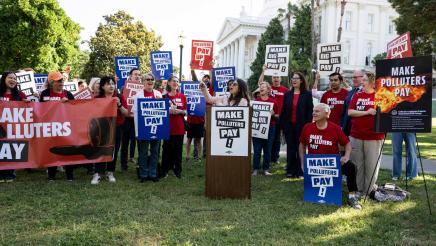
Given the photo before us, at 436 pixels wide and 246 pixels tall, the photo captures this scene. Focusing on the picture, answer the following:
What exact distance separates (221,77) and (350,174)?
6343 mm

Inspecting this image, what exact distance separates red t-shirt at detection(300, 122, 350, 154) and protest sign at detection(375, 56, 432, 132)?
2.20 ft

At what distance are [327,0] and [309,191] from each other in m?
62.4

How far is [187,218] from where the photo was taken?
604 cm

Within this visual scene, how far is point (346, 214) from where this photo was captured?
6.45m

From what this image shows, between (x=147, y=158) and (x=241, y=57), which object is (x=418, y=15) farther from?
(x=241, y=57)

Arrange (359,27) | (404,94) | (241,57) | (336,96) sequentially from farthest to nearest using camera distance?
1. (241,57)
2. (359,27)
3. (336,96)
4. (404,94)

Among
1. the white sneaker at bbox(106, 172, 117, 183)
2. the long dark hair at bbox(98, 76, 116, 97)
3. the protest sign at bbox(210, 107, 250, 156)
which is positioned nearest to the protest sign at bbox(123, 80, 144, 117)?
the long dark hair at bbox(98, 76, 116, 97)

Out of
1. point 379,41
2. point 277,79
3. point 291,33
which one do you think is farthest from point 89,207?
point 379,41

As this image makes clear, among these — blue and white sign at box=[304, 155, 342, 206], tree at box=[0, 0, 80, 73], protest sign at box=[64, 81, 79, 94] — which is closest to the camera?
blue and white sign at box=[304, 155, 342, 206]

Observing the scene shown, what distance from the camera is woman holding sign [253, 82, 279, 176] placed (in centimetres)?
969

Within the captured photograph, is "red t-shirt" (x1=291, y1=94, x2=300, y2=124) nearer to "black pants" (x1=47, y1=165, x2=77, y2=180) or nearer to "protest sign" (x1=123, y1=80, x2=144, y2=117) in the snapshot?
"protest sign" (x1=123, y1=80, x2=144, y2=117)

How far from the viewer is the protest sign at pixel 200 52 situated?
1344cm

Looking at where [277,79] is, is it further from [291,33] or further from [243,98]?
[291,33]

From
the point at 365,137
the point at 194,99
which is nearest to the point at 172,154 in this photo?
the point at 194,99
